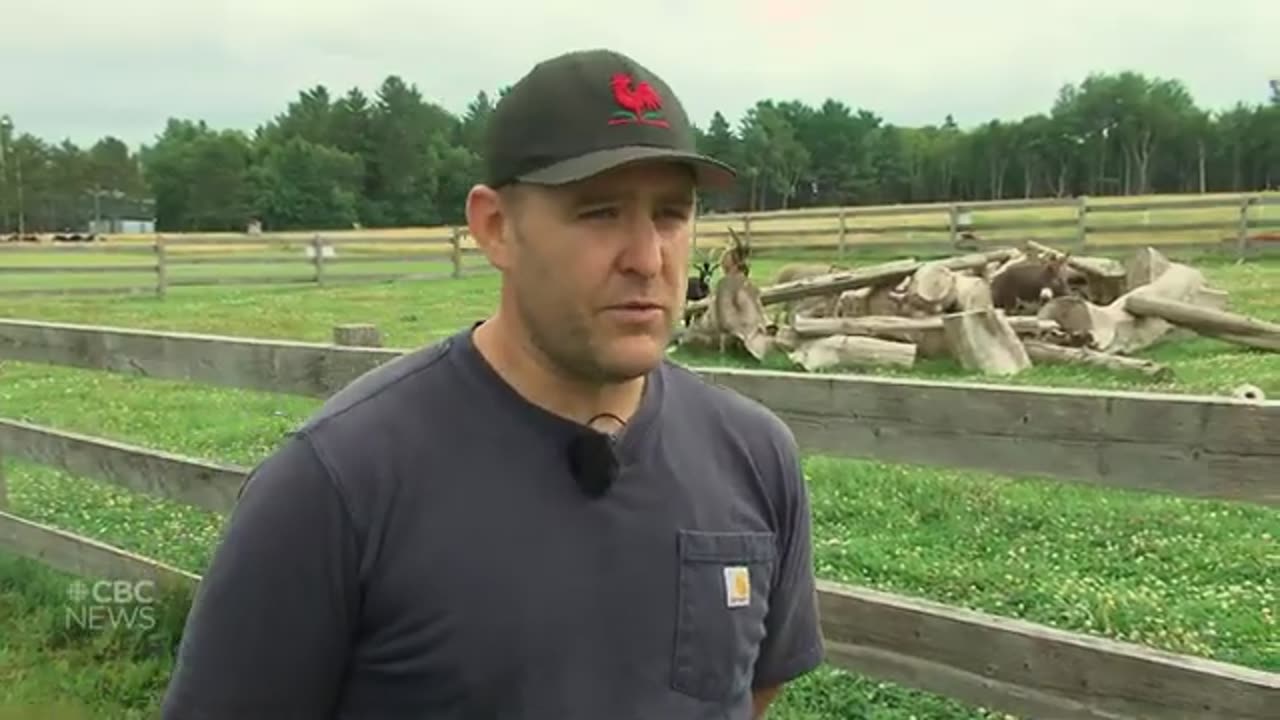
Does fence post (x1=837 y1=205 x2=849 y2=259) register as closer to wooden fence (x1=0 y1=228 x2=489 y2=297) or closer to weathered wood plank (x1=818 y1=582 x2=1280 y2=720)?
wooden fence (x1=0 y1=228 x2=489 y2=297)

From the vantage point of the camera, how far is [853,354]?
1053 centimetres

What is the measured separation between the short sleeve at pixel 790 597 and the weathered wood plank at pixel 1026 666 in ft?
3.95

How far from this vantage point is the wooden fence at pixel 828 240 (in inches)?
1023

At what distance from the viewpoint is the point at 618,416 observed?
1497 mm

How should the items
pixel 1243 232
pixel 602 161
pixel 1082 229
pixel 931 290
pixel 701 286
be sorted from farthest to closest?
pixel 1082 229 < pixel 1243 232 < pixel 701 286 < pixel 931 290 < pixel 602 161

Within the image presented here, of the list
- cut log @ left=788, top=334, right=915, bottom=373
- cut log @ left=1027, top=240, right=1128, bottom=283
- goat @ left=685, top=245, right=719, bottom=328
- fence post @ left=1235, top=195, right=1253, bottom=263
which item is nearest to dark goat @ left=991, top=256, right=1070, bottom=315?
cut log @ left=1027, top=240, right=1128, bottom=283

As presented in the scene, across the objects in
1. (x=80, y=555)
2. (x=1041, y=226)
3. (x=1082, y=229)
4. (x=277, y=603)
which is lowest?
(x=80, y=555)

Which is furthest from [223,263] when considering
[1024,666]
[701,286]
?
[1024,666]

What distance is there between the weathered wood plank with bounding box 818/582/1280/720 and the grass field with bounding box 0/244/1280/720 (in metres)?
0.43

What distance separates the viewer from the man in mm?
1365

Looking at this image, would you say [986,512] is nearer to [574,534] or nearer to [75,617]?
[75,617]

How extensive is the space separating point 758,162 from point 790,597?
79.7m

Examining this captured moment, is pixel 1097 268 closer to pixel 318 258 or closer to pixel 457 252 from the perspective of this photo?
pixel 318 258

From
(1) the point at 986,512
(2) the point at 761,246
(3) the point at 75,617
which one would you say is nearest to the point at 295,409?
(3) the point at 75,617
